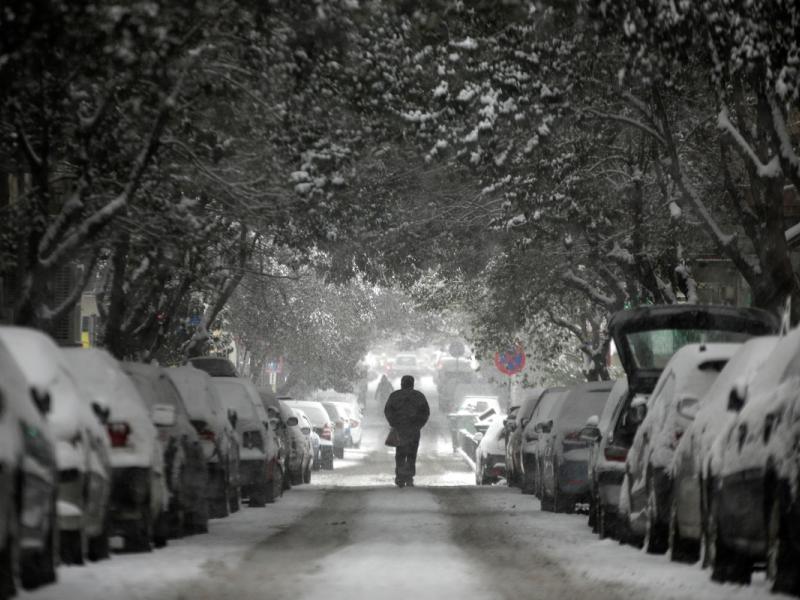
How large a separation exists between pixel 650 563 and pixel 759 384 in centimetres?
283

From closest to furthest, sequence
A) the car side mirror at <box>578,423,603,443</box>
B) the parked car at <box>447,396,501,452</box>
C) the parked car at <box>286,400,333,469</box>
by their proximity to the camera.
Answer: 1. the car side mirror at <box>578,423,603,443</box>
2. the parked car at <box>286,400,333,469</box>
3. the parked car at <box>447,396,501,452</box>

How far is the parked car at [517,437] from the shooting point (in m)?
29.4

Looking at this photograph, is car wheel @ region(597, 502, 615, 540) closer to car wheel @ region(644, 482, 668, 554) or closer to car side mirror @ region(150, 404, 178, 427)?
car wheel @ region(644, 482, 668, 554)

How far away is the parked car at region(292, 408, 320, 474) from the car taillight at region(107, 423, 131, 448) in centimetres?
2086

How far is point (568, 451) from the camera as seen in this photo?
21.5 m

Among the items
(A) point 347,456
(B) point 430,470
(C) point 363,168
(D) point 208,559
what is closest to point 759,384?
(D) point 208,559

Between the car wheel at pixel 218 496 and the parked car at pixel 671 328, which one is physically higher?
the parked car at pixel 671 328

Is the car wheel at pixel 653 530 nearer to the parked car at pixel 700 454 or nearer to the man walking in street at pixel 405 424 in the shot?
the parked car at pixel 700 454

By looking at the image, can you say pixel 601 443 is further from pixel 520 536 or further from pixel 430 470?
pixel 430 470

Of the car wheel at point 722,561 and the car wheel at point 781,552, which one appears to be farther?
the car wheel at point 722,561

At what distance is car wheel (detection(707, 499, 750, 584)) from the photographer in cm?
1184

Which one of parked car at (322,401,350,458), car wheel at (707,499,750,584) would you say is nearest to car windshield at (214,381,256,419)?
car wheel at (707,499,750,584)

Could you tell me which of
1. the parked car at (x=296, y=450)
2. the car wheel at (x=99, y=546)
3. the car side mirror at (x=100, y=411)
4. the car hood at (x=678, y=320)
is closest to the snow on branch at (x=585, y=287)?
the parked car at (x=296, y=450)

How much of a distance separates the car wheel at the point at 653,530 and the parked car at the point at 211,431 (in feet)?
15.6
